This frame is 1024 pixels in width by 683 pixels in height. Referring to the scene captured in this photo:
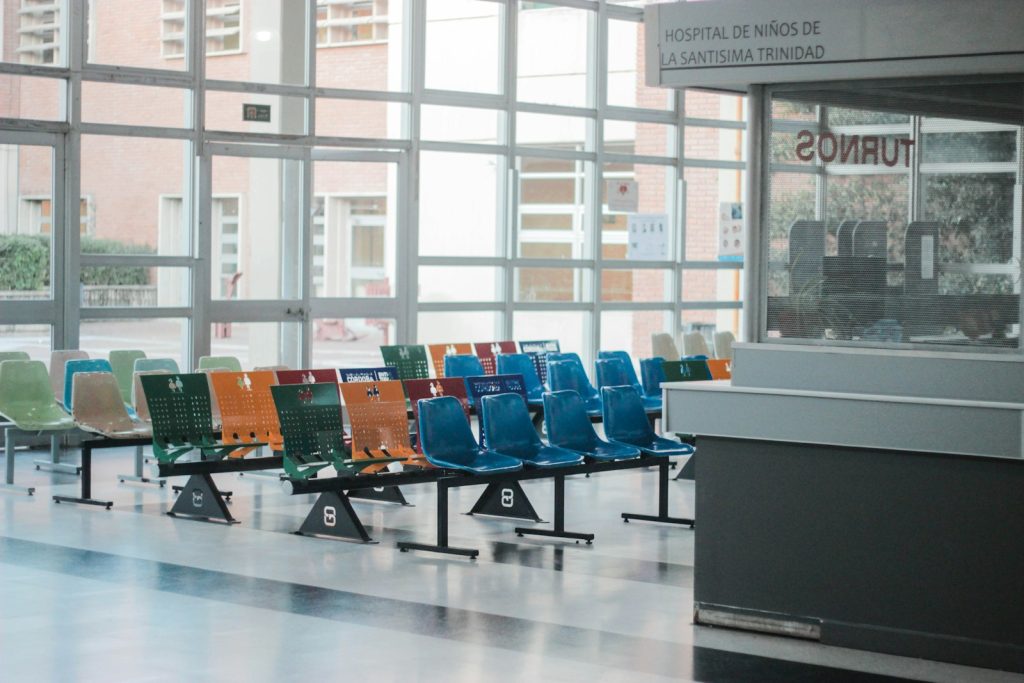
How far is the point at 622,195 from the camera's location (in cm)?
1603

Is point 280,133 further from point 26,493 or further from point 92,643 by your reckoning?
point 92,643

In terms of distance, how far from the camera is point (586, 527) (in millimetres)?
8844

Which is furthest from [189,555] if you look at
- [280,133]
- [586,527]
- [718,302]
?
[718,302]

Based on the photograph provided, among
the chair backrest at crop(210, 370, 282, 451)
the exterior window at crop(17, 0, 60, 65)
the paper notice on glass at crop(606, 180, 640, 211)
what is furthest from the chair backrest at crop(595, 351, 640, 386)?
the exterior window at crop(17, 0, 60, 65)

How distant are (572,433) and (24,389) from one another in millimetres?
4097

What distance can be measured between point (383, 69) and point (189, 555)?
7616 millimetres

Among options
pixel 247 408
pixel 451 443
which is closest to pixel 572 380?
pixel 247 408

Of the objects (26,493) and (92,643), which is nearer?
(92,643)

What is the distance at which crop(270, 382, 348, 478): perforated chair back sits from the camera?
8266 millimetres

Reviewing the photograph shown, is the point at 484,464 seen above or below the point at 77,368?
below

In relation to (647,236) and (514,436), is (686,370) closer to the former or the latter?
(514,436)

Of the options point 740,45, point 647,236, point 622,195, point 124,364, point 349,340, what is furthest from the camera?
point 647,236

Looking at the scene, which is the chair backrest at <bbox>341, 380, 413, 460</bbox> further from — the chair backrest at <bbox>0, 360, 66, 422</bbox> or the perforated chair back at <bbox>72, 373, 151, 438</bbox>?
the chair backrest at <bbox>0, 360, 66, 422</bbox>

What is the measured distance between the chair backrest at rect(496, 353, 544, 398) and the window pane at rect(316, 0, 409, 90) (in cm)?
357
